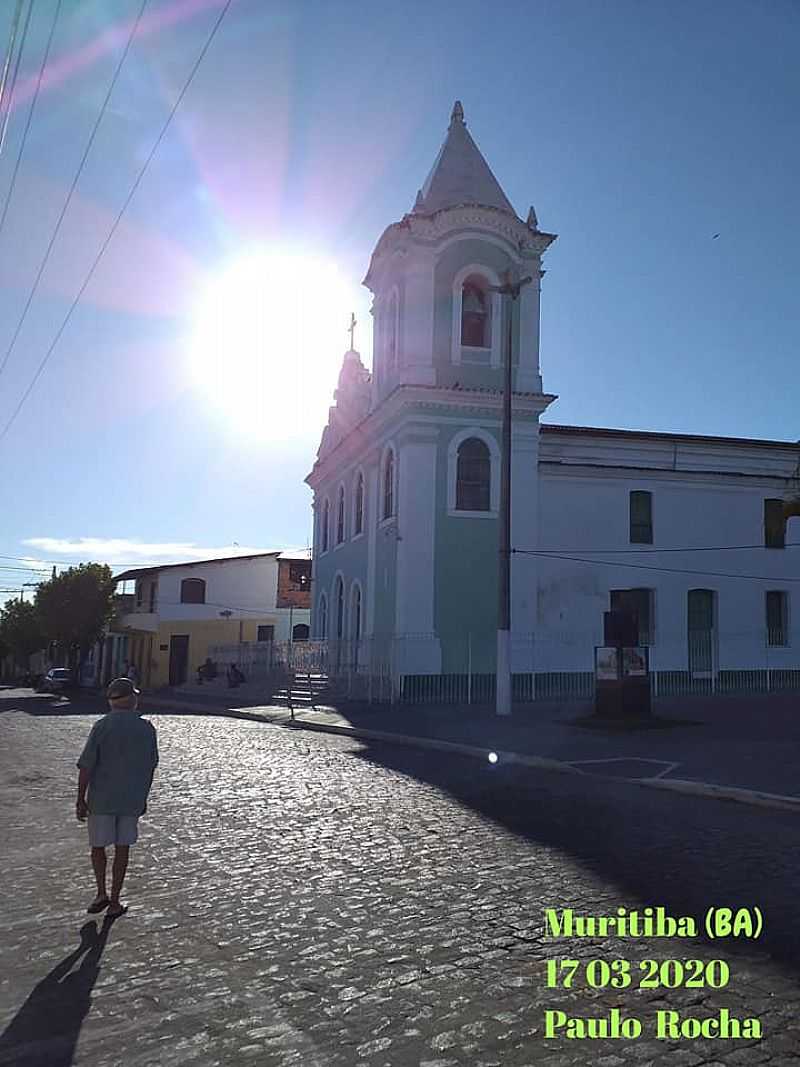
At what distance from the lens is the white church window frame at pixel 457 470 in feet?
93.4

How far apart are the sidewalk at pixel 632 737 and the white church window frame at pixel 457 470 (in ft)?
21.6

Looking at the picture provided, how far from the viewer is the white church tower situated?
91.0ft

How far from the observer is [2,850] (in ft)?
25.5

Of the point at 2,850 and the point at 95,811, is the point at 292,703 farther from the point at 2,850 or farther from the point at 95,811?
the point at 95,811

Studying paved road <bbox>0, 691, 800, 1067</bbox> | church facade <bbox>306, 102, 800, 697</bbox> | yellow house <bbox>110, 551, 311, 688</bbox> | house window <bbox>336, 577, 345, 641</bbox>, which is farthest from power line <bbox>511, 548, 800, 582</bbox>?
yellow house <bbox>110, 551, 311, 688</bbox>

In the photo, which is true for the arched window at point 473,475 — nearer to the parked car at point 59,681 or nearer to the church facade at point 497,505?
the church facade at point 497,505

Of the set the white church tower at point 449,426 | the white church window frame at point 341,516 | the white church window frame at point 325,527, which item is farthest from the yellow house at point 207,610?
the white church tower at point 449,426

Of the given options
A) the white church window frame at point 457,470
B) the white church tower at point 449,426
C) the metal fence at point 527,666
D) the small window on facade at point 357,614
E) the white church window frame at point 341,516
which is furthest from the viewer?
the white church window frame at point 341,516

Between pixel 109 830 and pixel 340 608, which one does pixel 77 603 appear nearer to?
pixel 340 608

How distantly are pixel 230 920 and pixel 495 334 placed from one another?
25436 millimetres

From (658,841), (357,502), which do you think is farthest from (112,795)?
(357,502)

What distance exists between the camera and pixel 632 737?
1625 cm

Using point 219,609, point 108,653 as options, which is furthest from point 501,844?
point 108,653

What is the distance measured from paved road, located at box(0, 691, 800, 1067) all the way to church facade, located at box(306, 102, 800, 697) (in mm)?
17012
